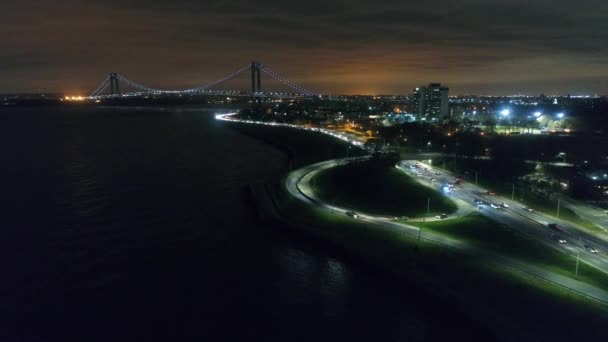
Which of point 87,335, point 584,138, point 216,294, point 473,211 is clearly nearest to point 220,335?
point 216,294

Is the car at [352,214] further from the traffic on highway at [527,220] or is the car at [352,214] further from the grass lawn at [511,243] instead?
the traffic on highway at [527,220]

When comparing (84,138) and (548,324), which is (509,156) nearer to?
(548,324)

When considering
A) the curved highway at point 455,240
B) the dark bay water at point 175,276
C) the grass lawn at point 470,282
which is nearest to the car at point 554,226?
the curved highway at point 455,240

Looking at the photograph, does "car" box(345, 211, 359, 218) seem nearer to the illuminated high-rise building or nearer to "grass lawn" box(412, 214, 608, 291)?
"grass lawn" box(412, 214, 608, 291)

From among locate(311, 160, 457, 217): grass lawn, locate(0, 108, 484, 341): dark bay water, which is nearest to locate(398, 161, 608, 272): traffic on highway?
locate(311, 160, 457, 217): grass lawn

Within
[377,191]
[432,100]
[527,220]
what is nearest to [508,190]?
[527,220]

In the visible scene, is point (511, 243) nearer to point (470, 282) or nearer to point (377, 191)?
point (470, 282)
